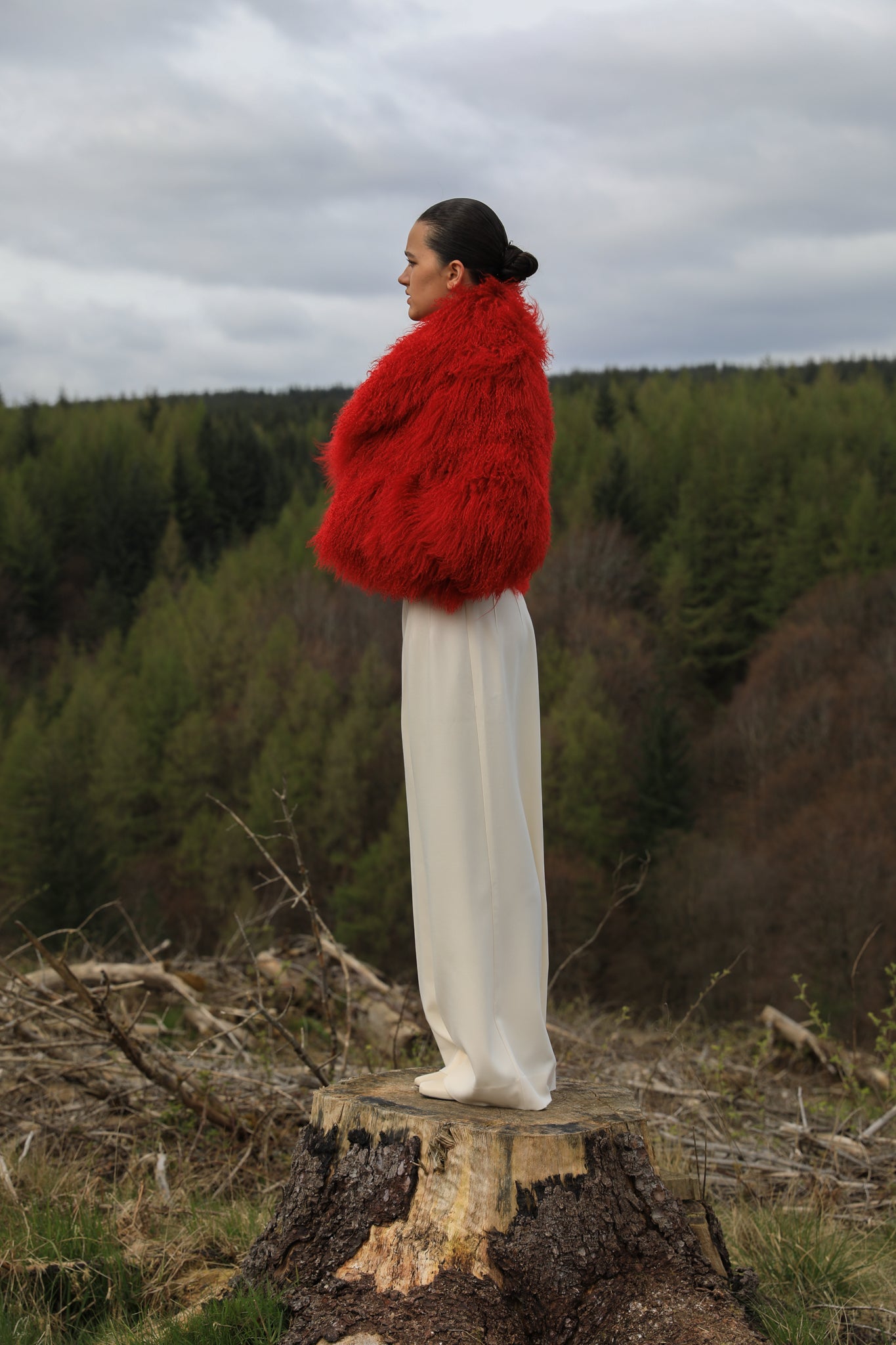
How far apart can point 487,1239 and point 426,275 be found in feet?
8.63

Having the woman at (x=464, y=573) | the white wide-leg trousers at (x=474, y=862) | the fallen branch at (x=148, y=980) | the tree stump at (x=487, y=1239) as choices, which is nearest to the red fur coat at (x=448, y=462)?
the woman at (x=464, y=573)

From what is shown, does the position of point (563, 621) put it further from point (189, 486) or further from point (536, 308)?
point (536, 308)

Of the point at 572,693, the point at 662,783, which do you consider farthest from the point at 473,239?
the point at 572,693

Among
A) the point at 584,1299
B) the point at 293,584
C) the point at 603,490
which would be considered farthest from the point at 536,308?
the point at 603,490

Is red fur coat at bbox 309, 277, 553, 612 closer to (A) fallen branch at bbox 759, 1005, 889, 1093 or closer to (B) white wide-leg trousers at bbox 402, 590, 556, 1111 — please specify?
(B) white wide-leg trousers at bbox 402, 590, 556, 1111

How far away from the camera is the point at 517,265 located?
151 inches

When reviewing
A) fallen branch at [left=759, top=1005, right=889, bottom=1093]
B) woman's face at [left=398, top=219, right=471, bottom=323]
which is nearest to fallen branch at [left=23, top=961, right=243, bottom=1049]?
fallen branch at [left=759, top=1005, right=889, bottom=1093]

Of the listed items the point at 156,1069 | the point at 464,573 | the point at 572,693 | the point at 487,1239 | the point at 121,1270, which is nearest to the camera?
the point at 487,1239

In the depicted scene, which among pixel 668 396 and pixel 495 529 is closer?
pixel 495 529

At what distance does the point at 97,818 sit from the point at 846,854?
26716mm

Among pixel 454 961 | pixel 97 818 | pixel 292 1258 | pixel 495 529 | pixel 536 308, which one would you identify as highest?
pixel 536 308

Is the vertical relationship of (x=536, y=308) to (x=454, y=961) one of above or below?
above

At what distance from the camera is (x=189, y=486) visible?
8962 centimetres

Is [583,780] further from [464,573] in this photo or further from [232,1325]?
[232,1325]
